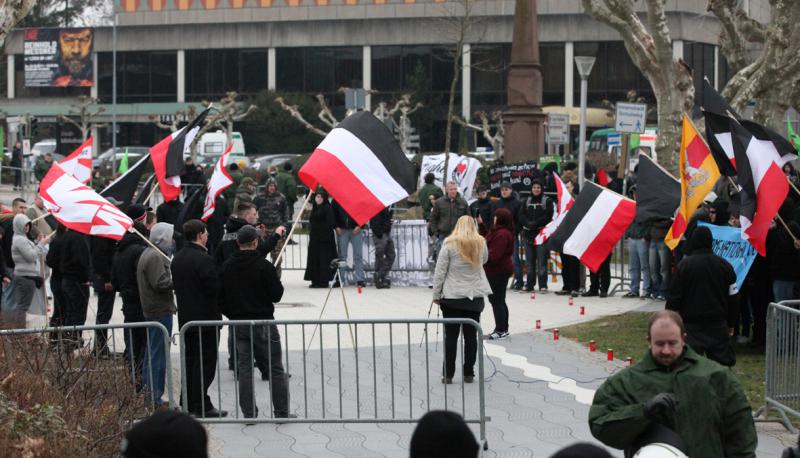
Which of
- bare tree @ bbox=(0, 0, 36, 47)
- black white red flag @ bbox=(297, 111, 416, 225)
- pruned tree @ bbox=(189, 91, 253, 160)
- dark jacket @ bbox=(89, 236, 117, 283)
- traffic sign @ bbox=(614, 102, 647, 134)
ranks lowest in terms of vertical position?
dark jacket @ bbox=(89, 236, 117, 283)

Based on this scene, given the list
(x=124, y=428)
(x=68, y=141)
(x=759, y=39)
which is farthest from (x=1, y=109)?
(x=124, y=428)

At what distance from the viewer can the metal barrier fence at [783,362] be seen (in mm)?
10562

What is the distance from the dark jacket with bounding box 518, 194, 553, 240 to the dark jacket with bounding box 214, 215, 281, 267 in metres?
6.32

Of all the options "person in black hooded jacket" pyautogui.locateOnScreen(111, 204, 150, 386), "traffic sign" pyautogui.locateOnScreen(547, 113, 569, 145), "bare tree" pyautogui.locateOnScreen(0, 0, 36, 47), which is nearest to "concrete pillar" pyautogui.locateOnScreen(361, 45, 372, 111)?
"traffic sign" pyautogui.locateOnScreen(547, 113, 569, 145)

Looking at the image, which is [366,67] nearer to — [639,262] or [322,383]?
[639,262]

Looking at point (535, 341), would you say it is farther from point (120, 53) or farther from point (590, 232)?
point (120, 53)

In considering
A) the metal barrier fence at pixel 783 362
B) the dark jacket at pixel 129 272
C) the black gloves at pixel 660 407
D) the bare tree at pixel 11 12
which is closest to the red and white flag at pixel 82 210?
the dark jacket at pixel 129 272

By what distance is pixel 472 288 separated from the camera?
13055mm

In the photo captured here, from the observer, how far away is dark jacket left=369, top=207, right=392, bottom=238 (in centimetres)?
2161

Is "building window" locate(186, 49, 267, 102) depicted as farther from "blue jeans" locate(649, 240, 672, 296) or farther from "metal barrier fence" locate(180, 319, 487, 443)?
"metal barrier fence" locate(180, 319, 487, 443)

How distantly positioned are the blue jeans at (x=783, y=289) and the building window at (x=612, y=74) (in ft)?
183

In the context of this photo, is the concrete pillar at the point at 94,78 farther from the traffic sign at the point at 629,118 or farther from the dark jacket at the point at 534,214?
the dark jacket at the point at 534,214

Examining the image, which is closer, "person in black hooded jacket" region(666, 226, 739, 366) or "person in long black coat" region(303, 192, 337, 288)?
"person in black hooded jacket" region(666, 226, 739, 366)

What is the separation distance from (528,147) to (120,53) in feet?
181
